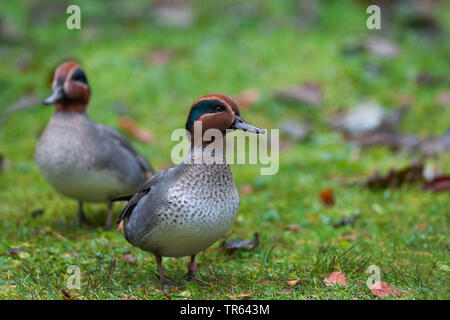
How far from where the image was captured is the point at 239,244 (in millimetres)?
4188

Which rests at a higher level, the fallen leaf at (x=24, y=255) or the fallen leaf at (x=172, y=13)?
the fallen leaf at (x=172, y=13)

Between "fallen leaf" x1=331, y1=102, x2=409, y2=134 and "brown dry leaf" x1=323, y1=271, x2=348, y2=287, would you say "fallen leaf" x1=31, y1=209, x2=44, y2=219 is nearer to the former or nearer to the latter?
"brown dry leaf" x1=323, y1=271, x2=348, y2=287

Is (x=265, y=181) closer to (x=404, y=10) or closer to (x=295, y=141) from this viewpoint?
(x=295, y=141)

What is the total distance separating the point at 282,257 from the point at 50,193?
92.4 inches

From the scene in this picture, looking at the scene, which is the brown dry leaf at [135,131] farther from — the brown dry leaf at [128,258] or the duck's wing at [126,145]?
the brown dry leaf at [128,258]

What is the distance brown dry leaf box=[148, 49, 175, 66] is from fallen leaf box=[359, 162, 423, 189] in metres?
3.80

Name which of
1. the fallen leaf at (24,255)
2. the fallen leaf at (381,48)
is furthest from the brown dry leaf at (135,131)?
the fallen leaf at (381,48)

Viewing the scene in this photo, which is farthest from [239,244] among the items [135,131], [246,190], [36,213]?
[135,131]

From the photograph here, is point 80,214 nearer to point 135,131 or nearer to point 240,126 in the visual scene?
point 240,126

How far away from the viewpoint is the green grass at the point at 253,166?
3.56m

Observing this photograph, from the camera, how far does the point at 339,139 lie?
22.4ft

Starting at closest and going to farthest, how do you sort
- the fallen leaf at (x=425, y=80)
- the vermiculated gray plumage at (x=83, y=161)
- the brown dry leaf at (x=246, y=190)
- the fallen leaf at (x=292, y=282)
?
the fallen leaf at (x=292, y=282) < the vermiculated gray plumage at (x=83, y=161) < the brown dry leaf at (x=246, y=190) < the fallen leaf at (x=425, y=80)

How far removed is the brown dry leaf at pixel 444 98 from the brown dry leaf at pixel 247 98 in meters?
2.03

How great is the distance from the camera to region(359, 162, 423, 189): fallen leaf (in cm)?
526
